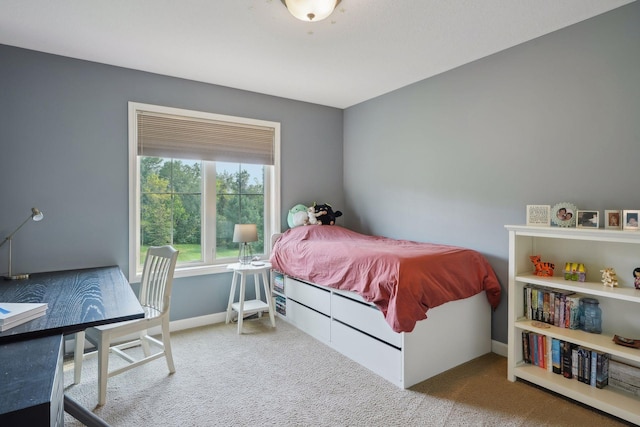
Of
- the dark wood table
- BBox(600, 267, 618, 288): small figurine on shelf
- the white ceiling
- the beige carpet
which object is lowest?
the beige carpet

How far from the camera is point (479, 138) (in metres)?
2.94

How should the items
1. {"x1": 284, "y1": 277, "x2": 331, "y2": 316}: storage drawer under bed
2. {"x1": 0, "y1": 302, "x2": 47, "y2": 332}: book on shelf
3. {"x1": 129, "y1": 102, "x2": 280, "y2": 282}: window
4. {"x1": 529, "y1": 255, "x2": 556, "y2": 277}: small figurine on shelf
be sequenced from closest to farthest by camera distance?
{"x1": 0, "y1": 302, "x2": 47, "y2": 332}: book on shelf < {"x1": 529, "y1": 255, "x2": 556, "y2": 277}: small figurine on shelf < {"x1": 284, "y1": 277, "x2": 331, "y2": 316}: storage drawer under bed < {"x1": 129, "y1": 102, "x2": 280, "y2": 282}: window

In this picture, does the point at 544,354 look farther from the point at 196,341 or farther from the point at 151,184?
the point at 151,184

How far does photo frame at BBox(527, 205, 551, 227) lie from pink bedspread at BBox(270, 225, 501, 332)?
50cm

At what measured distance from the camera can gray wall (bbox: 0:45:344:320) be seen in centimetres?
265

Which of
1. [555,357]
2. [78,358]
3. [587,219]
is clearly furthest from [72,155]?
[555,357]

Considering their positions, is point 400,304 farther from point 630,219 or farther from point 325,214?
point 325,214

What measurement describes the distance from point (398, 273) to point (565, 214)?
1.15 metres

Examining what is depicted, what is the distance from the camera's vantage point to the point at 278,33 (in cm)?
243

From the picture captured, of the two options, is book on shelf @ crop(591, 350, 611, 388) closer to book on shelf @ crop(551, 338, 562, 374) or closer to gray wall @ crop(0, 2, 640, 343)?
book on shelf @ crop(551, 338, 562, 374)

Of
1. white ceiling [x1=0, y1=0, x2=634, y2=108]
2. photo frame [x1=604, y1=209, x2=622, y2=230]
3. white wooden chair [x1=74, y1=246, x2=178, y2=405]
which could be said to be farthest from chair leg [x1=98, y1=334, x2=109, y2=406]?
photo frame [x1=604, y1=209, x2=622, y2=230]

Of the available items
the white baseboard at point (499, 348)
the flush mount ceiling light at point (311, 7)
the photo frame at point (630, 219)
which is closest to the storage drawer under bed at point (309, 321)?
the white baseboard at point (499, 348)

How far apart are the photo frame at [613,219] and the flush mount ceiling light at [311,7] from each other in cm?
206

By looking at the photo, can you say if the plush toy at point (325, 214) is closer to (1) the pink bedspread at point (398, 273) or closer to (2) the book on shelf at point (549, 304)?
(1) the pink bedspread at point (398, 273)
